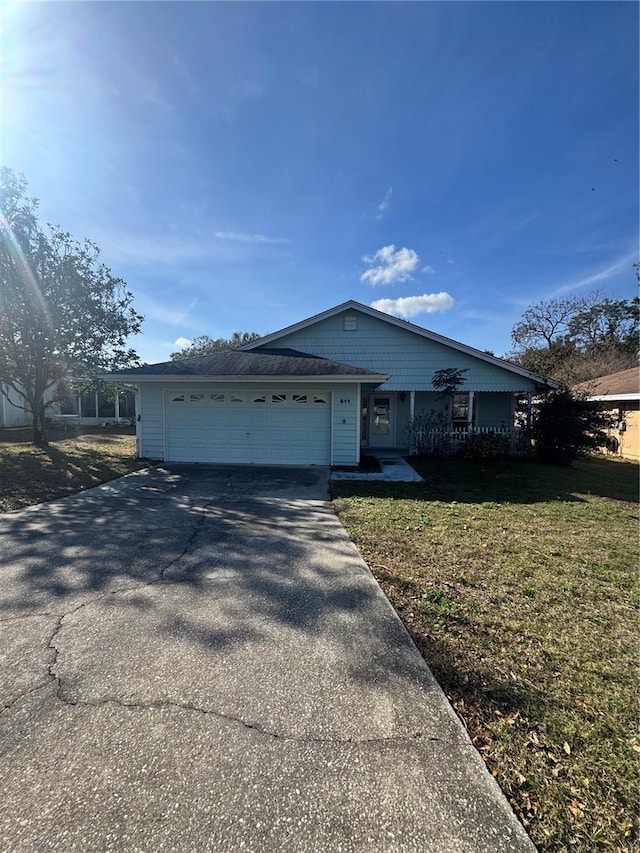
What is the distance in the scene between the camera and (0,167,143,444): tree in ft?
39.7

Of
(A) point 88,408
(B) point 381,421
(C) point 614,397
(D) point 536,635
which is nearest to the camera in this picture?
(D) point 536,635

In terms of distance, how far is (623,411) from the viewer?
48.0 feet

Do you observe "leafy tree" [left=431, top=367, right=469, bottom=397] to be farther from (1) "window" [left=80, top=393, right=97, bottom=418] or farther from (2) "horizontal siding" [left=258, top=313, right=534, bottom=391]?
(1) "window" [left=80, top=393, right=97, bottom=418]

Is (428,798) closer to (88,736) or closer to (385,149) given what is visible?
(88,736)

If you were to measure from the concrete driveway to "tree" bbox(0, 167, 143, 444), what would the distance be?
37.3 ft

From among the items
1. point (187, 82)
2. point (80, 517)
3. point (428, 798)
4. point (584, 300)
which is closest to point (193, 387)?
point (80, 517)

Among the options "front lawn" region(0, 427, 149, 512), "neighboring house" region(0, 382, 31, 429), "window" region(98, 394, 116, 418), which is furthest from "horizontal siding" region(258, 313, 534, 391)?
"neighboring house" region(0, 382, 31, 429)

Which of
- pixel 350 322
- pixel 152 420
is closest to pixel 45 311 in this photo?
pixel 152 420

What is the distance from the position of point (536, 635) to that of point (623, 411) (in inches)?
619

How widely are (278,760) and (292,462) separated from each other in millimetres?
9058

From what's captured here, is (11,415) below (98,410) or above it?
below

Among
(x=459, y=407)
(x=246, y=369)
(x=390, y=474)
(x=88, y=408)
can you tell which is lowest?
(x=390, y=474)

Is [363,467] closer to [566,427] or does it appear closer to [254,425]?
[254,425]

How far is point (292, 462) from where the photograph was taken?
35.4ft
